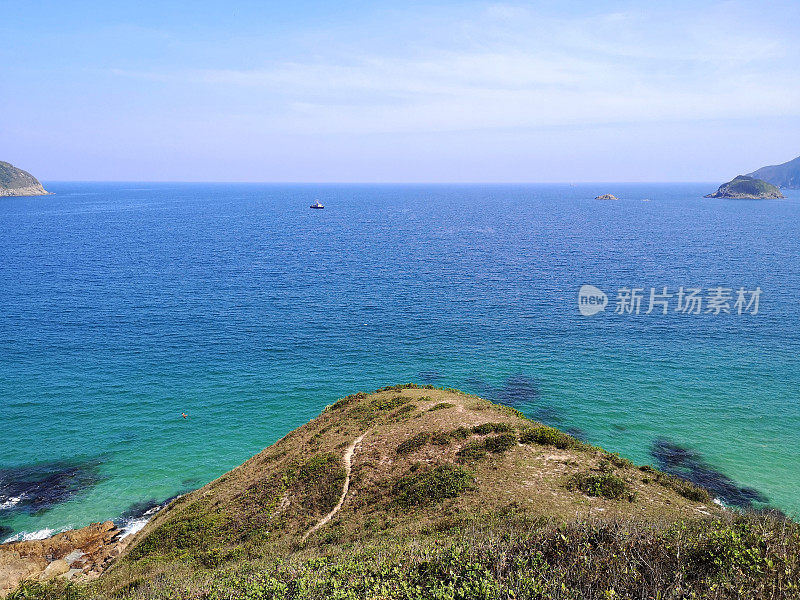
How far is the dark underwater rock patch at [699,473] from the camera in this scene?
146 feet

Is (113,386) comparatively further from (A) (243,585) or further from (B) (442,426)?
(A) (243,585)

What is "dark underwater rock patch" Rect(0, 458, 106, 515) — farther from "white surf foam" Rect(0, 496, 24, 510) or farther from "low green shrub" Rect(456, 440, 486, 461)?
"low green shrub" Rect(456, 440, 486, 461)

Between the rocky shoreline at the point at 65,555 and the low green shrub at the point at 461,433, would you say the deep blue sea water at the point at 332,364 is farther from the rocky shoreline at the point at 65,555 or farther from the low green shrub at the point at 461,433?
the low green shrub at the point at 461,433

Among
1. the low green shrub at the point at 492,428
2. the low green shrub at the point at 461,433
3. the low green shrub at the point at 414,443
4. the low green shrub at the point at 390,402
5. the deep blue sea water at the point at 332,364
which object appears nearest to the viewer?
the low green shrub at the point at 414,443

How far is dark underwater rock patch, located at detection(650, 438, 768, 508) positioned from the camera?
4450 cm

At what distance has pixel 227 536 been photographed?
1278 inches

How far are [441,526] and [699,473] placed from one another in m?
35.3

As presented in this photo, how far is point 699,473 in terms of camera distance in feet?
158

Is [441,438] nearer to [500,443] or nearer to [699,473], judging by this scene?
[500,443]

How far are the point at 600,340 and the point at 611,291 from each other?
33.3 m

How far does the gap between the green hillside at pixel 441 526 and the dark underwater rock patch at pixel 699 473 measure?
15867mm

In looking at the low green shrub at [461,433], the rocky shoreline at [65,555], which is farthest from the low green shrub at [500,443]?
the rocky shoreline at [65,555]

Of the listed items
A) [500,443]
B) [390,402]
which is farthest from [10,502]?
[500,443]

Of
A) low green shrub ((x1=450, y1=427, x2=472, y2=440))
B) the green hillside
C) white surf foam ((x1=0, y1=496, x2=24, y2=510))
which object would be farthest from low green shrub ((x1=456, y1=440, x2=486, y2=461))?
white surf foam ((x1=0, y1=496, x2=24, y2=510))
